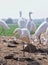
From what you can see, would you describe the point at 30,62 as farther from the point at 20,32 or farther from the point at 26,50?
the point at 20,32

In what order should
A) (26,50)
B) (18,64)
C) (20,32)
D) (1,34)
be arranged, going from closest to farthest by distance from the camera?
(18,64), (26,50), (20,32), (1,34)

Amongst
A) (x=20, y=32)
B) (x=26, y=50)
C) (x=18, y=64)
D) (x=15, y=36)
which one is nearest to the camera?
(x=18, y=64)

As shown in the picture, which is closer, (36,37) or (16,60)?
(16,60)

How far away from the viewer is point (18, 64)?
186 inches

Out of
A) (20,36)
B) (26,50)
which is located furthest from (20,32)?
(26,50)

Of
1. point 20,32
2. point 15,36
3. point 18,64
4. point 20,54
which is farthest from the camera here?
point 15,36

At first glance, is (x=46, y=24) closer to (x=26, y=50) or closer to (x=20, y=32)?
(x=20, y=32)

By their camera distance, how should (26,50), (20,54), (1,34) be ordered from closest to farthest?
(20,54)
(26,50)
(1,34)

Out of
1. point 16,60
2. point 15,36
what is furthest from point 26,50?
point 15,36

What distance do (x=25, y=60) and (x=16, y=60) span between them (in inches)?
7.5

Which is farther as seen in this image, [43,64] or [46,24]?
[46,24]

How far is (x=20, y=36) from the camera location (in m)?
8.73

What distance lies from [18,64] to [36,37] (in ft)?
13.6

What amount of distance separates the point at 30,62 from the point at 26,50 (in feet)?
4.30
